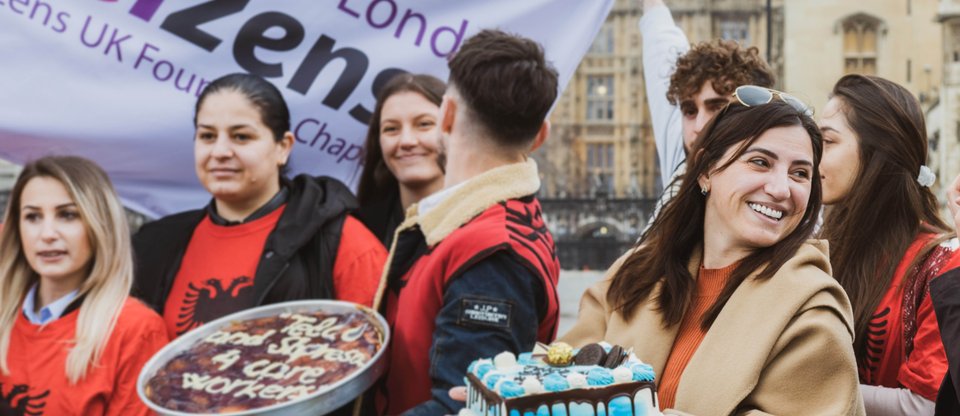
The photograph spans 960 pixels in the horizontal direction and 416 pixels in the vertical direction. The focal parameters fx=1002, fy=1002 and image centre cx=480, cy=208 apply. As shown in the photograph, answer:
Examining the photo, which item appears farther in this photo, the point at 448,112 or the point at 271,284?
the point at 271,284

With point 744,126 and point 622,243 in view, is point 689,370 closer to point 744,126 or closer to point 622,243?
point 744,126

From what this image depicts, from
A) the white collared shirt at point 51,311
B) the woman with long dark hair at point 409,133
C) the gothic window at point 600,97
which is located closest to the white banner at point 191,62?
the woman with long dark hair at point 409,133

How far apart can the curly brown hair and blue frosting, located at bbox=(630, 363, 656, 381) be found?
149 cm

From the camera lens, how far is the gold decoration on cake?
1864 mm

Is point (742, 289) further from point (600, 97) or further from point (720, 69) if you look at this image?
point (600, 97)

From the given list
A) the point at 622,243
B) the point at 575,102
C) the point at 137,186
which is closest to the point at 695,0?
the point at 575,102

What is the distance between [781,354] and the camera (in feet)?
6.22

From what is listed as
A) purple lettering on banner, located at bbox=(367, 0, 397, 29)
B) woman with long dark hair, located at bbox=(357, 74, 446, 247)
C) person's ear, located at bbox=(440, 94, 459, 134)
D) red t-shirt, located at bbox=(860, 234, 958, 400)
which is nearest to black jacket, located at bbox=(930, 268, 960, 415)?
red t-shirt, located at bbox=(860, 234, 958, 400)

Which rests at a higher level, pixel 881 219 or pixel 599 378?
pixel 881 219

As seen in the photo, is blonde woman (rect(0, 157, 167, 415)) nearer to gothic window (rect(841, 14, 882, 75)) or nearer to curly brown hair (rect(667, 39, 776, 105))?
curly brown hair (rect(667, 39, 776, 105))

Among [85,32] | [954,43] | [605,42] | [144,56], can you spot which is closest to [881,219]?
[144,56]

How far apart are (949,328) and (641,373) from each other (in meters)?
0.67

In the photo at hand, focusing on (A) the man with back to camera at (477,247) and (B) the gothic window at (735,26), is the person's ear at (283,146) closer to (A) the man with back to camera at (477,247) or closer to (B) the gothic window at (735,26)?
(A) the man with back to camera at (477,247)

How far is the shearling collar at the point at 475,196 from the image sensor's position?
7.60 ft
